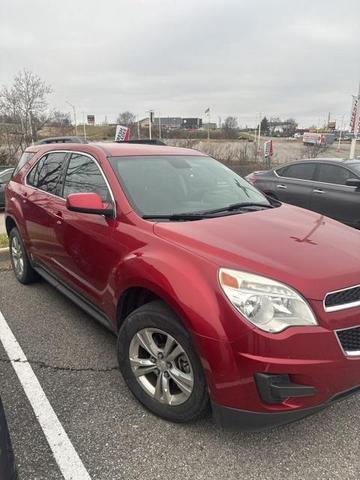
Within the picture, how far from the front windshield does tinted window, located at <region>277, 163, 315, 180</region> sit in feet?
15.6

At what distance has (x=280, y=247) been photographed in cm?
249

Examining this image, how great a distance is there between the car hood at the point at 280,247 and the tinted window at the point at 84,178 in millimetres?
742

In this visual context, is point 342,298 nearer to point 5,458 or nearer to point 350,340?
point 350,340

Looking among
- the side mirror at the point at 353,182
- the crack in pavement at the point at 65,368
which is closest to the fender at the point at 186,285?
the crack in pavement at the point at 65,368

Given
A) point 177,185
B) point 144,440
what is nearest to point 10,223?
point 177,185

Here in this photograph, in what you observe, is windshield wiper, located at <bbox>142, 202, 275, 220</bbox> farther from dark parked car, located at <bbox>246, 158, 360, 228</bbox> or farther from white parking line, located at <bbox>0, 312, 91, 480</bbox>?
dark parked car, located at <bbox>246, 158, 360, 228</bbox>

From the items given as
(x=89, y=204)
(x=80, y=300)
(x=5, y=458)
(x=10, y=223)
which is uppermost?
(x=89, y=204)

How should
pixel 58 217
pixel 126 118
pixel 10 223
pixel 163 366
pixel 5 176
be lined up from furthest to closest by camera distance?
pixel 126 118, pixel 5 176, pixel 10 223, pixel 58 217, pixel 163 366

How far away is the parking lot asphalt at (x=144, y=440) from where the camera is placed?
2.28 metres

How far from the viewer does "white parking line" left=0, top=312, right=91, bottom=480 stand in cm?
227

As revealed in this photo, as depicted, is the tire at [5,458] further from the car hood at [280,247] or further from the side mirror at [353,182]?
the side mirror at [353,182]

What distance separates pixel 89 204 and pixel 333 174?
6008 mm

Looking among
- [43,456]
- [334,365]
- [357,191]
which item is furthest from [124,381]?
[357,191]

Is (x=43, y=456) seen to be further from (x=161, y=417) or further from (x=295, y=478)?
(x=295, y=478)
